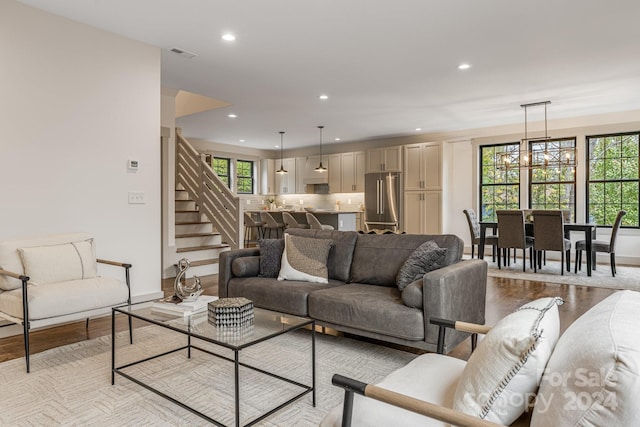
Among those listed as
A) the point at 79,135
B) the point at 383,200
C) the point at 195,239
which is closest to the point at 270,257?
the point at 79,135

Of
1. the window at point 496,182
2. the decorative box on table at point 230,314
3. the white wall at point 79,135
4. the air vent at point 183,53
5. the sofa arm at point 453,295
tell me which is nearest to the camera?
the decorative box on table at point 230,314

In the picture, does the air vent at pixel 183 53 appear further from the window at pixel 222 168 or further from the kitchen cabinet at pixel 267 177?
the kitchen cabinet at pixel 267 177

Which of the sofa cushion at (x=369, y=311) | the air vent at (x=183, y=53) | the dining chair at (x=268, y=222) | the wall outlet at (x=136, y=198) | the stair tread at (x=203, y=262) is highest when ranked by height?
the air vent at (x=183, y=53)

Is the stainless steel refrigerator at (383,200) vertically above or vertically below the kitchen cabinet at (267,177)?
below

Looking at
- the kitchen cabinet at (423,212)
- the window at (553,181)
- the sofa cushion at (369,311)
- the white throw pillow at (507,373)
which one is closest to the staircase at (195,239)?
the sofa cushion at (369,311)

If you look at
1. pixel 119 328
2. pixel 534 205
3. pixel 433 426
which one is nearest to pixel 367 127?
pixel 534 205

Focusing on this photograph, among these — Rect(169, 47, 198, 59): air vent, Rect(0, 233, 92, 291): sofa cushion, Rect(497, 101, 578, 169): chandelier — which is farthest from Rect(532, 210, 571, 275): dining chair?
Rect(0, 233, 92, 291): sofa cushion

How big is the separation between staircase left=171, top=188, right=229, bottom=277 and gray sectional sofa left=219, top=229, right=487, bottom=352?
8.45 ft

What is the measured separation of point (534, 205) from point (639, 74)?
11.3 ft

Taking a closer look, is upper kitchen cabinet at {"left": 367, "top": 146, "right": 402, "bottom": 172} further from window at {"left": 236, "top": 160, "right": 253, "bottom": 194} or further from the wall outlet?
the wall outlet

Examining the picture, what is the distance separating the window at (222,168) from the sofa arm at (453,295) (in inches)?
344

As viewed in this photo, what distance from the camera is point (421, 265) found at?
292cm

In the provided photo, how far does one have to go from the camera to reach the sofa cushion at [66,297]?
2650mm

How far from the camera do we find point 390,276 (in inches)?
128
